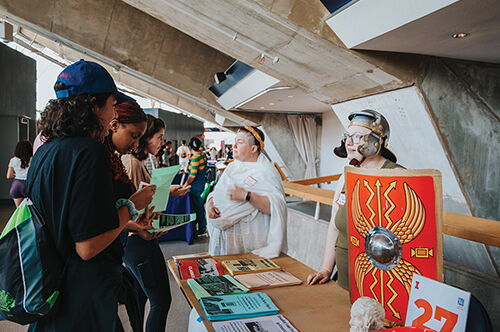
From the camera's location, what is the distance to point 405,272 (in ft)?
3.50

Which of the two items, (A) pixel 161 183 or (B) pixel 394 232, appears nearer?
(B) pixel 394 232

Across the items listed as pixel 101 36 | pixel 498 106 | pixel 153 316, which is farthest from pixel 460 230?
pixel 101 36

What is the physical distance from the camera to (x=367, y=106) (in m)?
4.99

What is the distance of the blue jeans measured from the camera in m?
2.04

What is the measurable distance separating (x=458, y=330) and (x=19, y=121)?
13.2 metres

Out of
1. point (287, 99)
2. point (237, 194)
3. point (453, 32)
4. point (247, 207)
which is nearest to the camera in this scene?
point (237, 194)

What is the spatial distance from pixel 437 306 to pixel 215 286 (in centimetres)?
89

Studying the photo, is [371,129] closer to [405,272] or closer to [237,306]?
[405,272]

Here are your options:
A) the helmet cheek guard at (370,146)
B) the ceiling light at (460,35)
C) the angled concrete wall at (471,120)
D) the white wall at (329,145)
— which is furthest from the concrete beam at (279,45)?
the white wall at (329,145)

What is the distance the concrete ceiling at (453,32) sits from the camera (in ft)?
8.80

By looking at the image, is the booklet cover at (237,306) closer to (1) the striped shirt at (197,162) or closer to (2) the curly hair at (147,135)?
(2) the curly hair at (147,135)

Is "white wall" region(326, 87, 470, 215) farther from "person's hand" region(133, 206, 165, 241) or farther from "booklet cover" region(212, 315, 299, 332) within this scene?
"booklet cover" region(212, 315, 299, 332)

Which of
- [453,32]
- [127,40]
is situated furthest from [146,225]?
[127,40]

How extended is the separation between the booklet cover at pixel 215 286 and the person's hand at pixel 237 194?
0.74 meters
